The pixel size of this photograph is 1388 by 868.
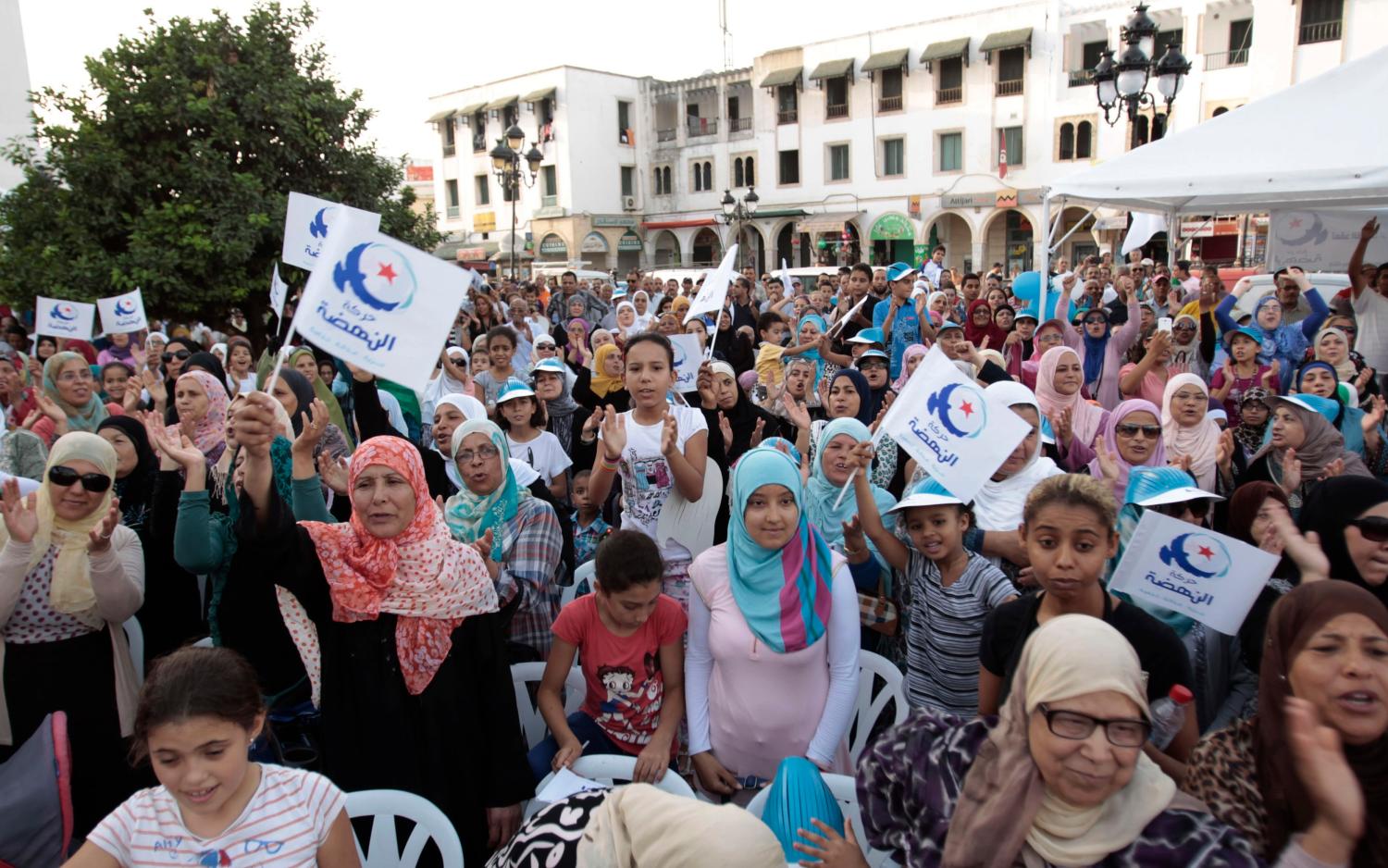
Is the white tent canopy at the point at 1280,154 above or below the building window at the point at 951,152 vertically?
below

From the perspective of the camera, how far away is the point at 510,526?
3352 mm

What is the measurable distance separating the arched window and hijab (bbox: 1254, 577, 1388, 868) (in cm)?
3162

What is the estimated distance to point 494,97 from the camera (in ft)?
137

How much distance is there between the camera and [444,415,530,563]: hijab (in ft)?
10.9

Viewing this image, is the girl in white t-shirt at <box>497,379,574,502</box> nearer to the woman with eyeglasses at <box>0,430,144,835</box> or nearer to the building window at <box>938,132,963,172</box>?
the woman with eyeglasses at <box>0,430,144,835</box>

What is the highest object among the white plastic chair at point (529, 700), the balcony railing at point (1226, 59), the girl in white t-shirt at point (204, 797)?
the balcony railing at point (1226, 59)

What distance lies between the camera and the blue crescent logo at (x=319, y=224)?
546 centimetres

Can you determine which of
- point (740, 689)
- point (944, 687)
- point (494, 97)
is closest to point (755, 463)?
point (740, 689)

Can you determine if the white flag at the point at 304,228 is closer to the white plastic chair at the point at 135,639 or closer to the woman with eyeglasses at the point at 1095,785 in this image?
the white plastic chair at the point at 135,639

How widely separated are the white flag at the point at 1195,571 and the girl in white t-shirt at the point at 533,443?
3.01m

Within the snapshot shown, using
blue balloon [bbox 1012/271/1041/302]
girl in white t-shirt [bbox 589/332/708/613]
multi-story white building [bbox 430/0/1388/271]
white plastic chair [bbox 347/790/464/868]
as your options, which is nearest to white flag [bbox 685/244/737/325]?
girl in white t-shirt [bbox 589/332/708/613]

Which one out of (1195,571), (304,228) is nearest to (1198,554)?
(1195,571)

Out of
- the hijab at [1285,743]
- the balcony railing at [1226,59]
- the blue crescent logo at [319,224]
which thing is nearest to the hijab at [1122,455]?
the hijab at [1285,743]

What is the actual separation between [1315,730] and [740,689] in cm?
158
